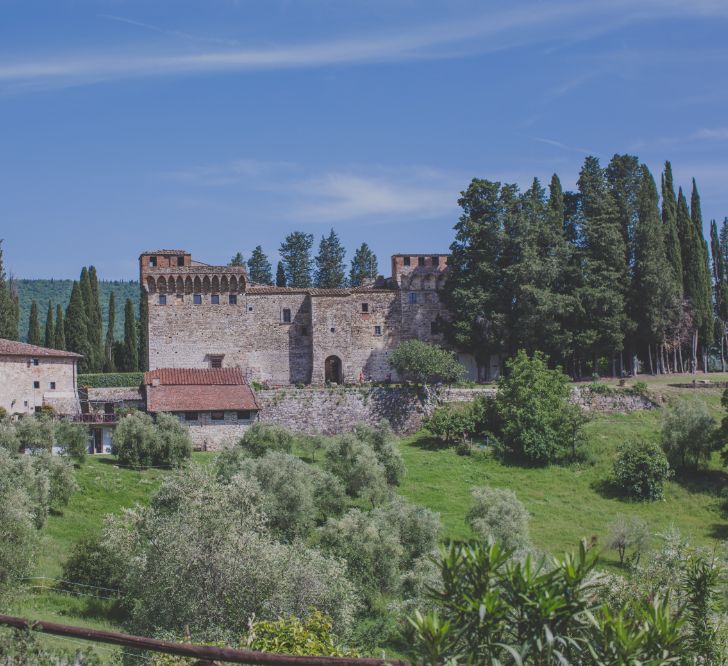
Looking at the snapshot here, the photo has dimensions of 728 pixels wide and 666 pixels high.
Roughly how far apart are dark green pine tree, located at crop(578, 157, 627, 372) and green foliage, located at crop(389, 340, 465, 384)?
792 centimetres

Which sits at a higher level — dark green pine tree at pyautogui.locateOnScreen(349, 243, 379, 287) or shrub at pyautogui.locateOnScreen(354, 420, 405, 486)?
dark green pine tree at pyautogui.locateOnScreen(349, 243, 379, 287)

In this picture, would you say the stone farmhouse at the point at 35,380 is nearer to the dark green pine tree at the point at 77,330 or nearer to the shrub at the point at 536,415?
the dark green pine tree at the point at 77,330

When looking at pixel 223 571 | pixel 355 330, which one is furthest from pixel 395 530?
pixel 355 330

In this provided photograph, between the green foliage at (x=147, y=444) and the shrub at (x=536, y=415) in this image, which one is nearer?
the green foliage at (x=147, y=444)

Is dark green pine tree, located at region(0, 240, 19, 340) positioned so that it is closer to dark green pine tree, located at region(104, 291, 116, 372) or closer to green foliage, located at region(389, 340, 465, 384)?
dark green pine tree, located at region(104, 291, 116, 372)

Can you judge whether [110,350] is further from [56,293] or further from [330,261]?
[56,293]

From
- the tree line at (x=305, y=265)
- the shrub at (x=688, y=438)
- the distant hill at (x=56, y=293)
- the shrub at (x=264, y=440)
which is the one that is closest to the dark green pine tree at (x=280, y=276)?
the tree line at (x=305, y=265)

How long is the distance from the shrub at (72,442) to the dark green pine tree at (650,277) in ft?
111

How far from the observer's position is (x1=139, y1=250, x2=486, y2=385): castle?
2232 inches

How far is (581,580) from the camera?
7023 millimetres

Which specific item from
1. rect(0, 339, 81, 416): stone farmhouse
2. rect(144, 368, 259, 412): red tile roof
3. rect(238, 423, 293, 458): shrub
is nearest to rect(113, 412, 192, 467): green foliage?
rect(238, 423, 293, 458): shrub

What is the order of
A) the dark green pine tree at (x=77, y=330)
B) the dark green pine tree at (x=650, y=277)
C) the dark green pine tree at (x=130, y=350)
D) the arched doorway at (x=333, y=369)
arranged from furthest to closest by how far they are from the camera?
the dark green pine tree at (x=130, y=350) → the dark green pine tree at (x=77, y=330) → the arched doorway at (x=333, y=369) → the dark green pine tree at (x=650, y=277)

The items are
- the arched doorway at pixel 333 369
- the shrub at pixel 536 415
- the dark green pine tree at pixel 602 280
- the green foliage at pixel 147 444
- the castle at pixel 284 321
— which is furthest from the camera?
the arched doorway at pixel 333 369

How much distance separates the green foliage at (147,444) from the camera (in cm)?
4212
